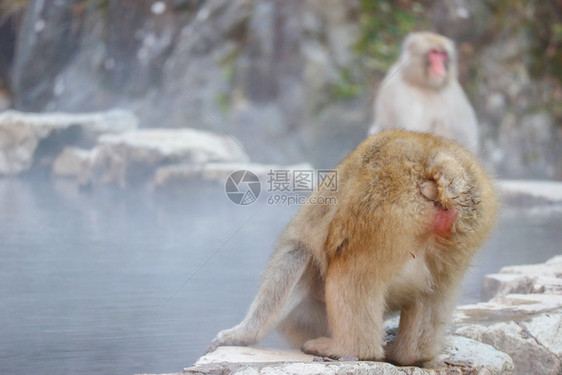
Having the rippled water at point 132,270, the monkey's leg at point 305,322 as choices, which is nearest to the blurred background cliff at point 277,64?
the rippled water at point 132,270

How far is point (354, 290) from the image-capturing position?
2.04 metres

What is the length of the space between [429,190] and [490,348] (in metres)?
0.71

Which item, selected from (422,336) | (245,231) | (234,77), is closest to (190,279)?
(245,231)

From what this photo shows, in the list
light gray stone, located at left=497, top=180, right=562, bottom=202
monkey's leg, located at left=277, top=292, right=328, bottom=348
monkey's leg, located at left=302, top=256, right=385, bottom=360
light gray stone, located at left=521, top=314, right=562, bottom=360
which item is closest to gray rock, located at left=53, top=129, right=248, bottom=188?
light gray stone, located at left=497, top=180, right=562, bottom=202

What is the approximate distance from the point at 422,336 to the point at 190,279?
1634mm

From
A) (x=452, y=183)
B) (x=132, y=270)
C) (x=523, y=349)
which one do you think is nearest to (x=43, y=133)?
(x=132, y=270)

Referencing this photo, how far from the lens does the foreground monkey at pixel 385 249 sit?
1.97 meters

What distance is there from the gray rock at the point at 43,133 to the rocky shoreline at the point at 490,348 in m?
5.53

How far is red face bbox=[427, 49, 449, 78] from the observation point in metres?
6.61

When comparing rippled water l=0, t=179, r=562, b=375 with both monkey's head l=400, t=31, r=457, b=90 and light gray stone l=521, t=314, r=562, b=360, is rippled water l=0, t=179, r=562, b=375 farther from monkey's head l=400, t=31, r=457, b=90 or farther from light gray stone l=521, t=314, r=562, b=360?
monkey's head l=400, t=31, r=457, b=90

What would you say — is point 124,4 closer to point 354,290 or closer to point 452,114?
point 452,114

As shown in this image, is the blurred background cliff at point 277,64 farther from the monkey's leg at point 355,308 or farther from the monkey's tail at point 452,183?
the monkey's tail at point 452,183

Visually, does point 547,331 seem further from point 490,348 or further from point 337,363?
point 337,363

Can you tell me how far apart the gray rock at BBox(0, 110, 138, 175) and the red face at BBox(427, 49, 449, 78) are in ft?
12.2
